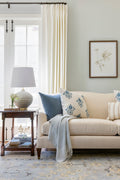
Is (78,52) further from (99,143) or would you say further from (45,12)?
(99,143)

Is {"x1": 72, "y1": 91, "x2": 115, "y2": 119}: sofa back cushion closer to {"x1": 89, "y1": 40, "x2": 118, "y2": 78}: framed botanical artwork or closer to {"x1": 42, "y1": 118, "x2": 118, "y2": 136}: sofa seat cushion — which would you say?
{"x1": 89, "y1": 40, "x2": 118, "y2": 78}: framed botanical artwork

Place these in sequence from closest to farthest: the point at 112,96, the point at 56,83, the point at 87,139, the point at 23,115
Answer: the point at 87,139 → the point at 23,115 → the point at 112,96 → the point at 56,83

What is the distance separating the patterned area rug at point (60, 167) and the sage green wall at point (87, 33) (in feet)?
4.69

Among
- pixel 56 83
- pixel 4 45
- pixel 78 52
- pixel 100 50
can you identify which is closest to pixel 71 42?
pixel 78 52

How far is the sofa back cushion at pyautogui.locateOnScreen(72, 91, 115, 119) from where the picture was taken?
3.66m

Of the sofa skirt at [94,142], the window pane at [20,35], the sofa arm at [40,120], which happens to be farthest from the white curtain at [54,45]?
the sofa skirt at [94,142]

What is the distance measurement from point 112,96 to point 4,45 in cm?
217

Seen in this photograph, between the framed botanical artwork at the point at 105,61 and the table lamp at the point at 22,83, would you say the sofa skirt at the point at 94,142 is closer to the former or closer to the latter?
the table lamp at the point at 22,83

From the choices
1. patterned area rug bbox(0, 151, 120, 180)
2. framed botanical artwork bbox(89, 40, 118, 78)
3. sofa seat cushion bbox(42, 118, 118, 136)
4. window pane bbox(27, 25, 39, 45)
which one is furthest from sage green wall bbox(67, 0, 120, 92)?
patterned area rug bbox(0, 151, 120, 180)

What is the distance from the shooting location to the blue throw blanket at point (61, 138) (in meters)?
2.93

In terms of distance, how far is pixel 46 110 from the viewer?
334 cm

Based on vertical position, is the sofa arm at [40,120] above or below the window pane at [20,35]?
below

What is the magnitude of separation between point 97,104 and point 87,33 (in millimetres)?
1373

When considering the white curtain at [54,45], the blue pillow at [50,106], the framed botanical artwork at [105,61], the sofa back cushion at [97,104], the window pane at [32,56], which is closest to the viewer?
the blue pillow at [50,106]
